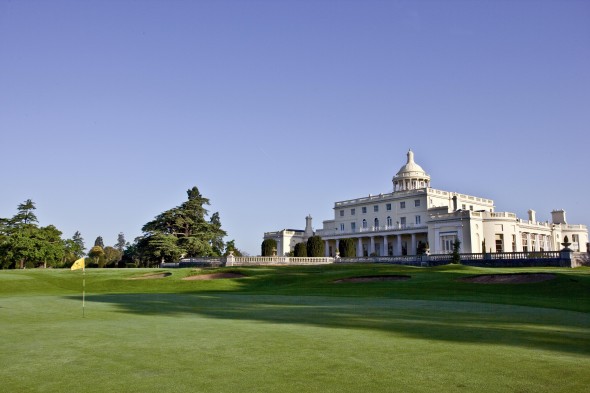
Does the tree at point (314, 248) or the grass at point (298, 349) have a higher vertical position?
the tree at point (314, 248)

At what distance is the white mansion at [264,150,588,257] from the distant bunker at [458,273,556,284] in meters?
43.5

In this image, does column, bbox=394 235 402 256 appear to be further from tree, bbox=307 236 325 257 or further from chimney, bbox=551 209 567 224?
chimney, bbox=551 209 567 224

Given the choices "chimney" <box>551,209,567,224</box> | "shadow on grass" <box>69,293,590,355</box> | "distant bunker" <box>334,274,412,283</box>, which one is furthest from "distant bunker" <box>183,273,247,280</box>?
"chimney" <box>551,209,567,224</box>

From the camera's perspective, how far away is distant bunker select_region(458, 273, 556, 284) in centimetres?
2895

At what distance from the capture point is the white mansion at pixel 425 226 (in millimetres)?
81125

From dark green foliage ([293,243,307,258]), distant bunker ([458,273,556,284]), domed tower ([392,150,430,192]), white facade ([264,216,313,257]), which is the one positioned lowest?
distant bunker ([458,273,556,284])

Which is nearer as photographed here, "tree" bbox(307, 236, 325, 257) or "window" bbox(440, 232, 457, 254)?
"tree" bbox(307, 236, 325, 257)

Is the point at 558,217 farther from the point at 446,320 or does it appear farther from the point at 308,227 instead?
the point at 446,320

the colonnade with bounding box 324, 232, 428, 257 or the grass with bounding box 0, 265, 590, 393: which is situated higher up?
the colonnade with bounding box 324, 232, 428, 257

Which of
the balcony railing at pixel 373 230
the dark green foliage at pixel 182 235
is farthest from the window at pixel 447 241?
the dark green foliage at pixel 182 235

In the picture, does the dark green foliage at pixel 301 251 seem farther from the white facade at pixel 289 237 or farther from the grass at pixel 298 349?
the grass at pixel 298 349

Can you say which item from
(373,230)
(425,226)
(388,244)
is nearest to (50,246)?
(373,230)

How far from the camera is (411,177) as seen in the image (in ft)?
334

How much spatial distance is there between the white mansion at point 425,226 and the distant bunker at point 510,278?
43532 mm
